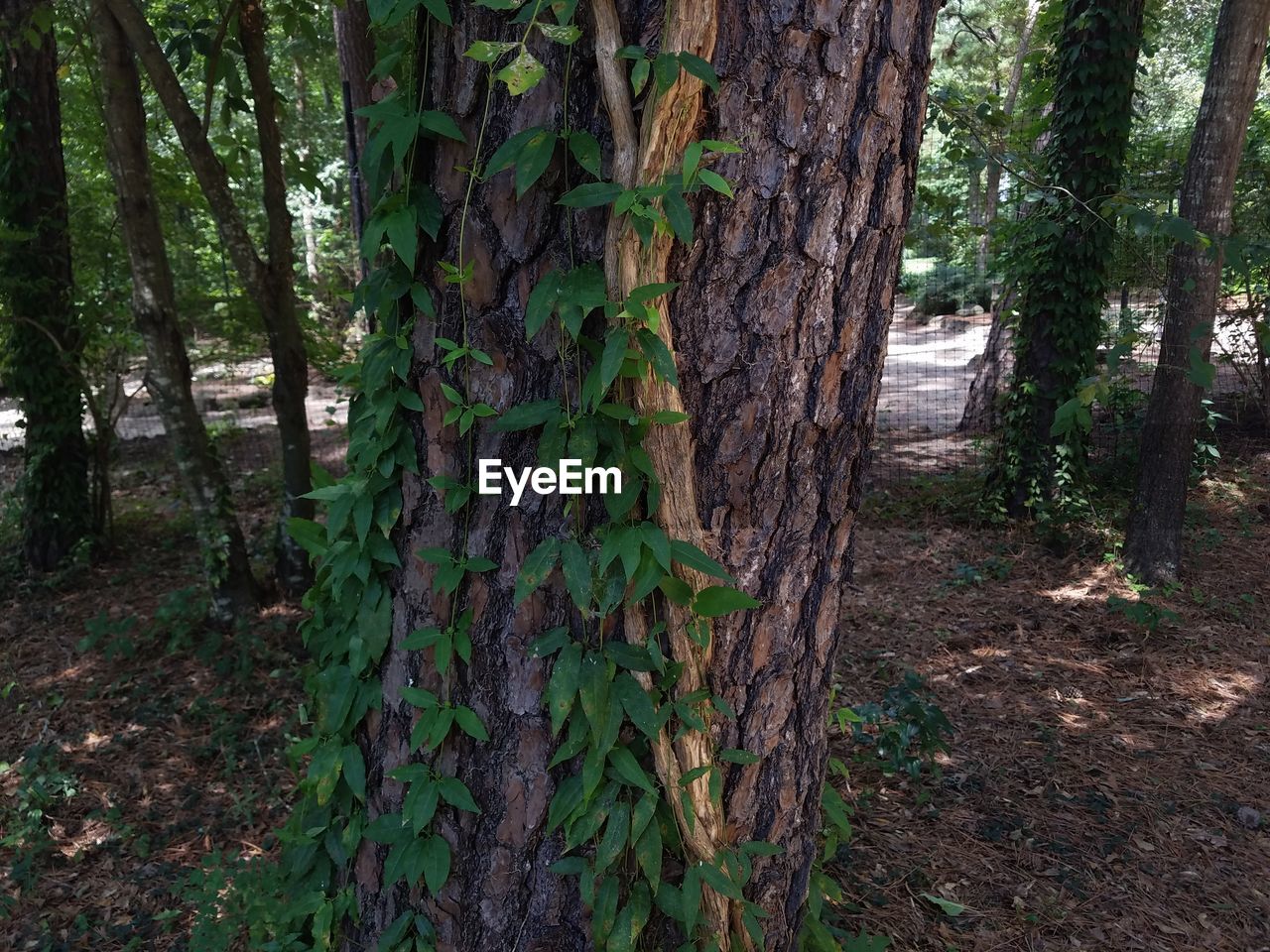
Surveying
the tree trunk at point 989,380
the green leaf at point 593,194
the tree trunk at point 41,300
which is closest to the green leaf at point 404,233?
the green leaf at point 593,194

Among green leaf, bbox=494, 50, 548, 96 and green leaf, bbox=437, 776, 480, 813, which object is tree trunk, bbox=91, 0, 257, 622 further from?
green leaf, bbox=494, 50, 548, 96

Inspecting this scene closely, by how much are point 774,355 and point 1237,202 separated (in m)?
7.15

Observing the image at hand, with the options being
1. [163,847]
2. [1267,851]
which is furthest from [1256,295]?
[163,847]

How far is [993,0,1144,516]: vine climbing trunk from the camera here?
18.1 ft

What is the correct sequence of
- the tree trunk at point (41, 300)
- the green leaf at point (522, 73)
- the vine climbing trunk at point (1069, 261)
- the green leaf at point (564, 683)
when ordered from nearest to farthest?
the green leaf at point (522, 73) < the green leaf at point (564, 683) < the tree trunk at point (41, 300) < the vine climbing trunk at point (1069, 261)

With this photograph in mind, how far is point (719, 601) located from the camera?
1554 millimetres

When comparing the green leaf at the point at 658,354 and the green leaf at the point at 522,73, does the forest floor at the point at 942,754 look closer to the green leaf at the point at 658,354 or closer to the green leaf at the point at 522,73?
the green leaf at the point at 658,354

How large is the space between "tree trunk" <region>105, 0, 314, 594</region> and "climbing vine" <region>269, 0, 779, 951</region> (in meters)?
2.35

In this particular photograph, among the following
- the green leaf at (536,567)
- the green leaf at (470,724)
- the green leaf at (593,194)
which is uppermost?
the green leaf at (593,194)

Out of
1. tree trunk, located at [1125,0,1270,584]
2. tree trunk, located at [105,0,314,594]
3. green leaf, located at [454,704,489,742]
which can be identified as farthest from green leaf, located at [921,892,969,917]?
tree trunk, located at [1125,0,1270,584]

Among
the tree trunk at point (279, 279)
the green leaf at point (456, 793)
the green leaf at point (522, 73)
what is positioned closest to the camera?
the green leaf at point (522, 73)

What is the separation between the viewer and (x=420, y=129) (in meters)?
1.50

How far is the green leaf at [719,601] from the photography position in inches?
60.9

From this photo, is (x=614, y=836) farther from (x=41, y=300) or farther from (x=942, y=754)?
(x=41, y=300)
